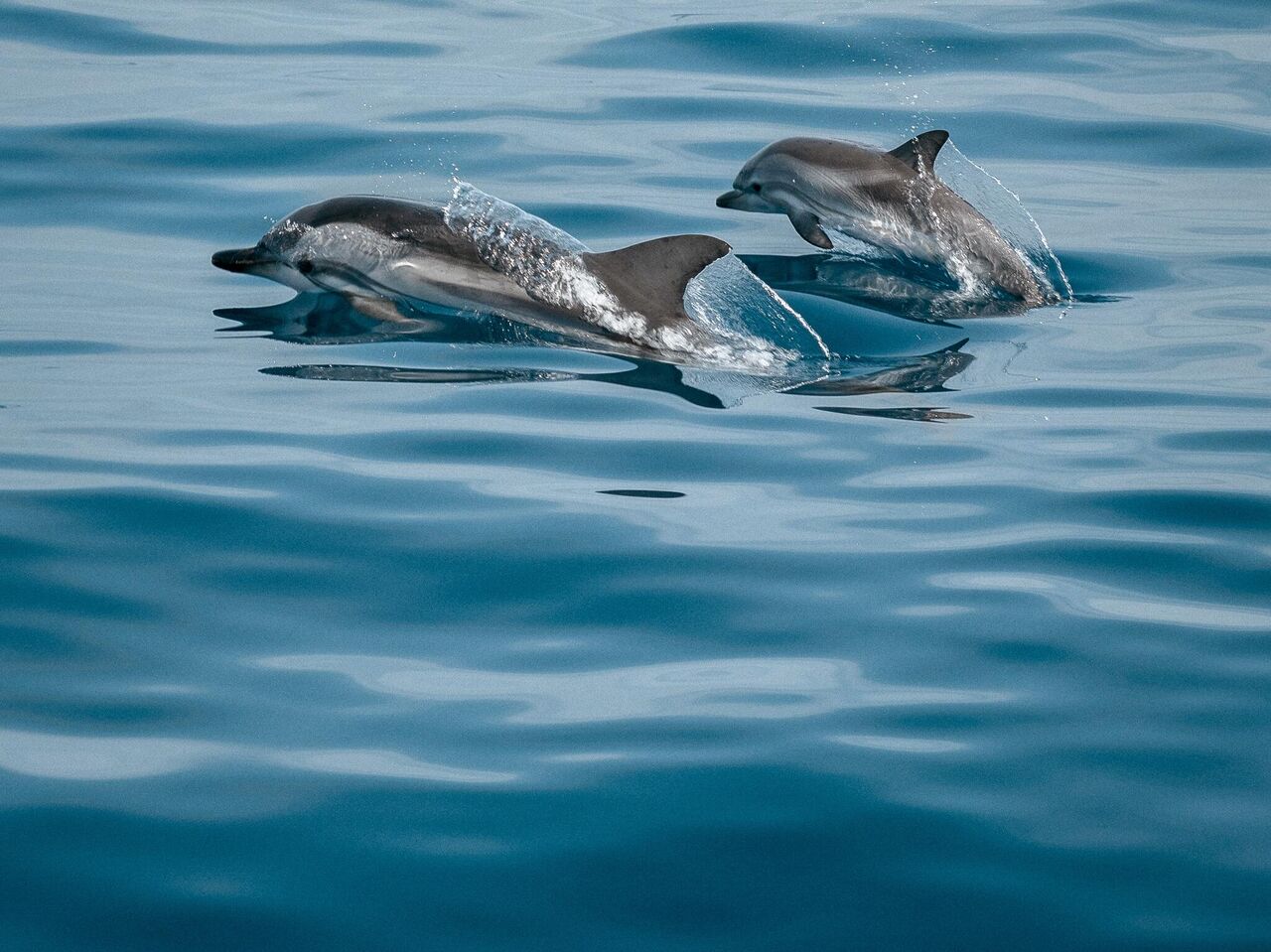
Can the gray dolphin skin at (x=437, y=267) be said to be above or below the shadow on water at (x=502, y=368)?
above

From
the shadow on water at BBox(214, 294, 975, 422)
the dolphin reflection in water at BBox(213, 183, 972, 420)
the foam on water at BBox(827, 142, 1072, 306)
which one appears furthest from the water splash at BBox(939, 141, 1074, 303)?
the shadow on water at BBox(214, 294, 975, 422)

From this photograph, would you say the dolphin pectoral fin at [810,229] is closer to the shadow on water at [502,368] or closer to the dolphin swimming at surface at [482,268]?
the shadow on water at [502,368]

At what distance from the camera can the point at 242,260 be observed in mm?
8555

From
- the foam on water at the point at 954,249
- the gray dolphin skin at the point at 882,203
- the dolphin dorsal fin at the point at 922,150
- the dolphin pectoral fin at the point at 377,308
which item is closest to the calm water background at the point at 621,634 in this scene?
the foam on water at the point at 954,249

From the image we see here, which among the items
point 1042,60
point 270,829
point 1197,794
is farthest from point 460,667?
point 1042,60

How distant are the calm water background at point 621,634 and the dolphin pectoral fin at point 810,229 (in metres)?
1.30

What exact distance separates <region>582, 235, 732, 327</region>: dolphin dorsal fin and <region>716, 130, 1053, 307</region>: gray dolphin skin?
208cm

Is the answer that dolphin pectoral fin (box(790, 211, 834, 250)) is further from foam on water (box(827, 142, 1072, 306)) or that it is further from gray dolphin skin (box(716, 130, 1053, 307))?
foam on water (box(827, 142, 1072, 306))

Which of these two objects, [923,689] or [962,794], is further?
[923,689]

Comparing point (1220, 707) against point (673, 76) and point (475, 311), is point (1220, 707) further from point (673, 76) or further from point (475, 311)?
point (673, 76)

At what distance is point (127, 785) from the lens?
3695 mm

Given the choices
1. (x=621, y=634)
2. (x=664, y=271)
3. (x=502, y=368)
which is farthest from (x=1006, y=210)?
(x=621, y=634)

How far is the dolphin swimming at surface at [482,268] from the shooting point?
7898 mm

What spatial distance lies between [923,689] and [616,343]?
3751 millimetres
